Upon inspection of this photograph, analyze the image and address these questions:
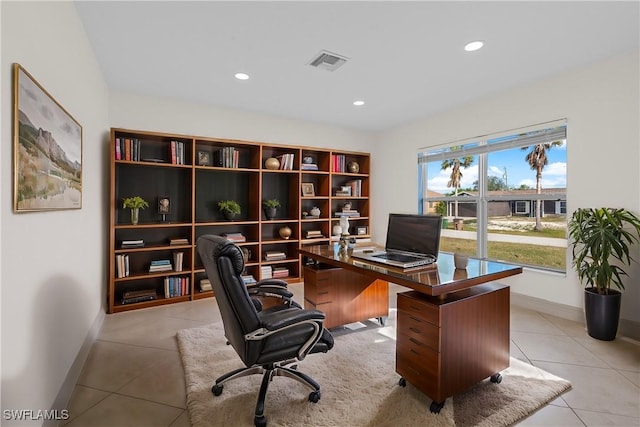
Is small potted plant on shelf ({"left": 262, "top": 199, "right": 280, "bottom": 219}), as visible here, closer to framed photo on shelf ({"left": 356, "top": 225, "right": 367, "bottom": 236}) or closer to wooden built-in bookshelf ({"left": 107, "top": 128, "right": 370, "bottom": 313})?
wooden built-in bookshelf ({"left": 107, "top": 128, "right": 370, "bottom": 313})

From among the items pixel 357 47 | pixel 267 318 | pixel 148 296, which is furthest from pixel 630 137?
pixel 148 296

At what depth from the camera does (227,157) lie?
4.00m

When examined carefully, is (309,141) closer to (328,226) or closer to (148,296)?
(328,226)

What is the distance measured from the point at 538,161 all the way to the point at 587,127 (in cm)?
58

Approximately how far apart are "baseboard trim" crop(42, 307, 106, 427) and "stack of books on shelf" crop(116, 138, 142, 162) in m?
1.70

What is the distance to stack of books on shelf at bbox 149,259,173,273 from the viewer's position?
3.59 metres

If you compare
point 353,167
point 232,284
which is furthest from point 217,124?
point 232,284

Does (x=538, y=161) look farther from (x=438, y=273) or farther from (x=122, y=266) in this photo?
(x=122, y=266)

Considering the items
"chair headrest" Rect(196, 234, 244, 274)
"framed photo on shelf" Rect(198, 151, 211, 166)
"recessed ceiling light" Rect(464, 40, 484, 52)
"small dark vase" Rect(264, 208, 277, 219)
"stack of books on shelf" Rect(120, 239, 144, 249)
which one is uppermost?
"recessed ceiling light" Rect(464, 40, 484, 52)

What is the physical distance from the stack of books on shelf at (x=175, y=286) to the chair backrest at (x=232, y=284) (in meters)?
2.39

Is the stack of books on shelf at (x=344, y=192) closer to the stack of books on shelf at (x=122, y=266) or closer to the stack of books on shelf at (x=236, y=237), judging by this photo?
the stack of books on shelf at (x=236, y=237)

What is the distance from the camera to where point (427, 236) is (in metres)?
2.34

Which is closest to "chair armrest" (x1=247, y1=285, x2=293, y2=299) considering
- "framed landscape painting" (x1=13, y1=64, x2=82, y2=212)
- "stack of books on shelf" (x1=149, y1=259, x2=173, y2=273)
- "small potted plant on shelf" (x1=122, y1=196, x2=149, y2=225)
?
"framed landscape painting" (x1=13, y1=64, x2=82, y2=212)

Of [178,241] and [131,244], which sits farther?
[178,241]
